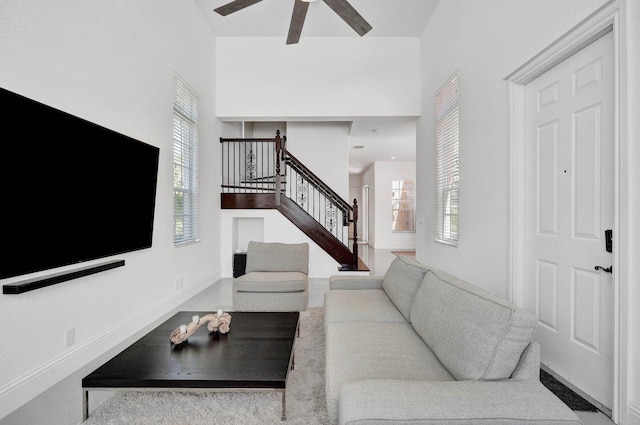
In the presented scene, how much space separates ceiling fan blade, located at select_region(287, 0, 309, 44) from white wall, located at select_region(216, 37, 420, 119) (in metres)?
1.59

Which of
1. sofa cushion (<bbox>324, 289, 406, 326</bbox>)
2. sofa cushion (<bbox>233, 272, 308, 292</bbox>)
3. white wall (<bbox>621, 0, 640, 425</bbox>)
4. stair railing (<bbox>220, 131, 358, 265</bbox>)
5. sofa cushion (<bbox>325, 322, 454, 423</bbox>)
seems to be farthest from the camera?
stair railing (<bbox>220, 131, 358, 265</bbox>)

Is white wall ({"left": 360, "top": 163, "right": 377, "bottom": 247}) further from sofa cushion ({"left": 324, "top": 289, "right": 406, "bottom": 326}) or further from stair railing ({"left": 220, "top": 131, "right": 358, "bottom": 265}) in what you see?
sofa cushion ({"left": 324, "top": 289, "right": 406, "bottom": 326})

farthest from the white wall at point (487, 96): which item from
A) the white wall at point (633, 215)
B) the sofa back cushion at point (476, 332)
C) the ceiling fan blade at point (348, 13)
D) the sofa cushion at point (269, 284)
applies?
the sofa cushion at point (269, 284)

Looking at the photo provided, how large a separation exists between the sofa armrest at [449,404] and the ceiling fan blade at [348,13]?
3.32 metres

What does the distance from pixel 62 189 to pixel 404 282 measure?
253 cm

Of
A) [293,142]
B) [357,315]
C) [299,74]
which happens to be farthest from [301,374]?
[293,142]

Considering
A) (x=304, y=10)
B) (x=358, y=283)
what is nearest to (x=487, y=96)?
(x=304, y=10)

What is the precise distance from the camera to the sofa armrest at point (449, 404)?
3.50 ft

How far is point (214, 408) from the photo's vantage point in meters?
1.92

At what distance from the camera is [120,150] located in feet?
9.11

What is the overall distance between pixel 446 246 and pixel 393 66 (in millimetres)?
3226

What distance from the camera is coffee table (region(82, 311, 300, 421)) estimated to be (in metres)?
1.68

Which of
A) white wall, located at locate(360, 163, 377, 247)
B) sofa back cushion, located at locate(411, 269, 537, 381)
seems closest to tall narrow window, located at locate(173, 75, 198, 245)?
sofa back cushion, located at locate(411, 269, 537, 381)

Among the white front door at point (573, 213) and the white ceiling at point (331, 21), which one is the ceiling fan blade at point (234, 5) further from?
the white front door at point (573, 213)
